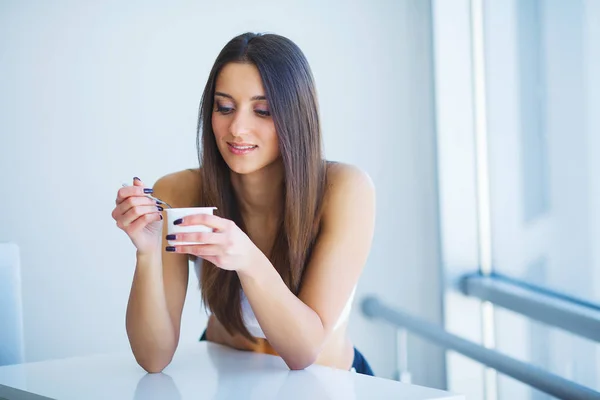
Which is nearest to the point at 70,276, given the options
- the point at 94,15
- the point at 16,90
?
the point at 16,90

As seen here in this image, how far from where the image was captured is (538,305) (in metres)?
2.58

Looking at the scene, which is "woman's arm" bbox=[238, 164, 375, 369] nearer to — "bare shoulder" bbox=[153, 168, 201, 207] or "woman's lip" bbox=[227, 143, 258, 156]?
"woman's lip" bbox=[227, 143, 258, 156]

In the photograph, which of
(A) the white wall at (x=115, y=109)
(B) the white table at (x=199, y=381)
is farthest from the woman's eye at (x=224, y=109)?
(A) the white wall at (x=115, y=109)

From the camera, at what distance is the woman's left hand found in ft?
4.24

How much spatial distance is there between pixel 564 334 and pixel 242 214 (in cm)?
137

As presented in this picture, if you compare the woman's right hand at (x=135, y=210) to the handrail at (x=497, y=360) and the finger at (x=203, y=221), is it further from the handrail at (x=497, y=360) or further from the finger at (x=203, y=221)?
the handrail at (x=497, y=360)

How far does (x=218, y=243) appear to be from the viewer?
1329mm

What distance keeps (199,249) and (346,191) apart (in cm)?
53

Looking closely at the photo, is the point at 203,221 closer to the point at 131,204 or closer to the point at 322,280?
the point at 131,204

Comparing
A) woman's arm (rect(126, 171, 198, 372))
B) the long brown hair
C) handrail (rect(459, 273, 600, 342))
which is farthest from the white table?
handrail (rect(459, 273, 600, 342))

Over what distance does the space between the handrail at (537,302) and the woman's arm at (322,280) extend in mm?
937

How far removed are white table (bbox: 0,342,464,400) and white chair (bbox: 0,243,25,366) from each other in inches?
10.4

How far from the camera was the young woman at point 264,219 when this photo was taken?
1.50 m

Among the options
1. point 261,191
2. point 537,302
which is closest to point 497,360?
point 537,302
